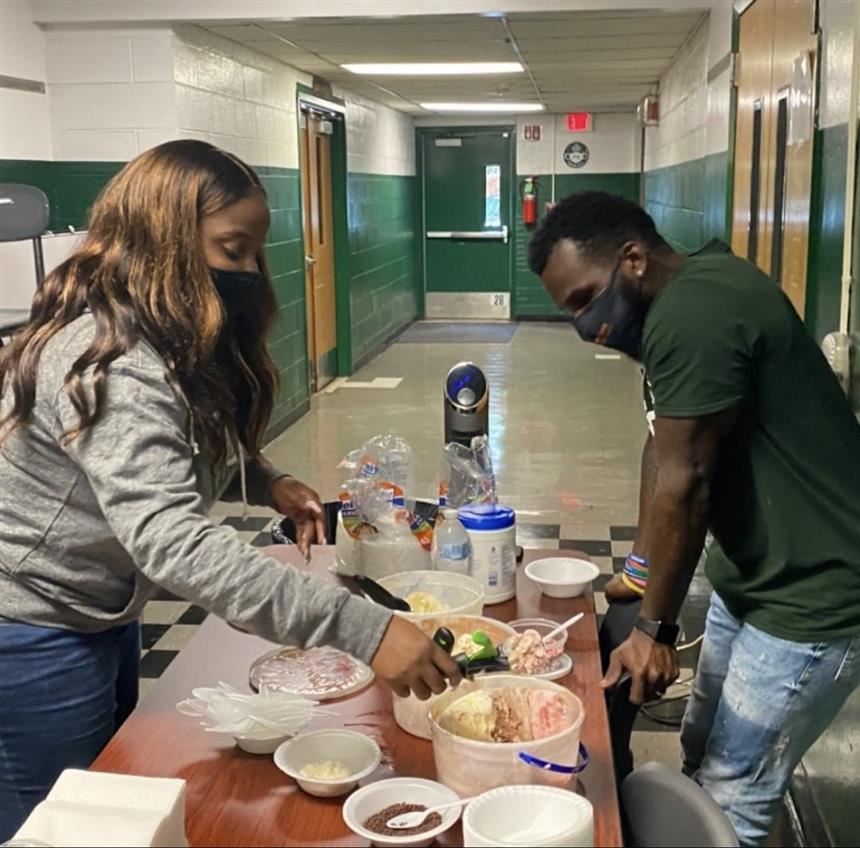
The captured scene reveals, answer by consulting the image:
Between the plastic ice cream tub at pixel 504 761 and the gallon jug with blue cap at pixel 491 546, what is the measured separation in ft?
1.96

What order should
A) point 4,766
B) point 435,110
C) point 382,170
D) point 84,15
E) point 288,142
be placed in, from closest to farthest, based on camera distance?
point 4,766
point 84,15
point 288,142
point 382,170
point 435,110

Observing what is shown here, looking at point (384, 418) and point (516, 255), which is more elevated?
point (516, 255)

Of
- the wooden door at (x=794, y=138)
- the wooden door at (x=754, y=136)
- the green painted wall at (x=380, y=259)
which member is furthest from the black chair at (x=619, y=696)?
the green painted wall at (x=380, y=259)

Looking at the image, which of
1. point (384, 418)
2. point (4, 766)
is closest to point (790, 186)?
point (4, 766)

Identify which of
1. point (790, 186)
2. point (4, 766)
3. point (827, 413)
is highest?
point (790, 186)

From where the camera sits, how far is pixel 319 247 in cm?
823

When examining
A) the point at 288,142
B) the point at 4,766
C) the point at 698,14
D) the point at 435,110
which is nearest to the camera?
the point at 4,766

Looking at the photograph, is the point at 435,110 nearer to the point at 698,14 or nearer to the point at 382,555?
the point at 698,14

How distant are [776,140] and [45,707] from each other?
262cm

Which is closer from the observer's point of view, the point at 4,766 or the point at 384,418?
the point at 4,766

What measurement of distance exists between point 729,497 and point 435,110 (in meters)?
10.1

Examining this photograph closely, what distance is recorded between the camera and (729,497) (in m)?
1.71

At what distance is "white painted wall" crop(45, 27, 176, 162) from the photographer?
5.02m

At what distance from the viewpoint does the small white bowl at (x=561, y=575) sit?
202cm
